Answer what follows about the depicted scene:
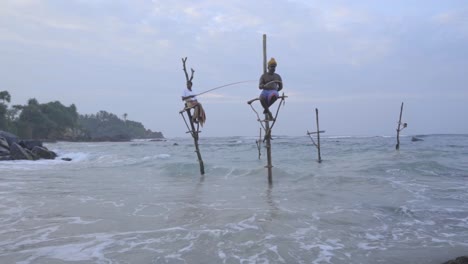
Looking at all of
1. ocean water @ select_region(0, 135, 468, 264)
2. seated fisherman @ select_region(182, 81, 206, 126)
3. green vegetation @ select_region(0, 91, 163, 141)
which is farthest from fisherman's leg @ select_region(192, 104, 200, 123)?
green vegetation @ select_region(0, 91, 163, 141)

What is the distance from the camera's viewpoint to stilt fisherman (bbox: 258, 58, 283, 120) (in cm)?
923

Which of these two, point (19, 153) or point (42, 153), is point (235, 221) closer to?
point (19, 153)

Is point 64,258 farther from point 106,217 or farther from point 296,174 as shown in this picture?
point 296,174

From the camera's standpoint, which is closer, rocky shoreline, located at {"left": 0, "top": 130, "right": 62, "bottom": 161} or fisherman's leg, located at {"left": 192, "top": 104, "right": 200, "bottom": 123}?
fisherman's leg, located at {"left": 192, "top": 104, "right": 200, "bottom": 123}

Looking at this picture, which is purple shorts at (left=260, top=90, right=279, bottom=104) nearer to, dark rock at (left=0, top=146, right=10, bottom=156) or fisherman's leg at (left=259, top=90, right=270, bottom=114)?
fisherman's leg at (left=259, top=90, right=270, bottom=114)

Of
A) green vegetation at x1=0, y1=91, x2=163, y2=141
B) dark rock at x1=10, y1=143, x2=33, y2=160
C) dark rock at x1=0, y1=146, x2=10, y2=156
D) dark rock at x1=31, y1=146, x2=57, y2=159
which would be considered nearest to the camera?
dark rock at x1=10, y1=143, x2=33, y2=160

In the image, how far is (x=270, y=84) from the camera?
9242 mm

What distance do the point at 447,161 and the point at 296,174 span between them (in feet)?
25.3

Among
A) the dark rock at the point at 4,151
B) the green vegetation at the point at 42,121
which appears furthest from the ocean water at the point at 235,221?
the green vegetation at the point at 42,121

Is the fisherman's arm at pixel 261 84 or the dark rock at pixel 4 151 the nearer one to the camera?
the fisherman's arm at pixel 261 84

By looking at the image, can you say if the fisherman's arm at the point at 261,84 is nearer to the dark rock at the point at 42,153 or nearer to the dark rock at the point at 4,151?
the dark rock at the point at 4,151

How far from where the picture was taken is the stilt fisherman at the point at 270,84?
364 inches

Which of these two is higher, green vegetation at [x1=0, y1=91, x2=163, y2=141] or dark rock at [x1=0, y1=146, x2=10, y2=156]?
green vegetation at [x1=0, y1=91, x2=163, y2=141]

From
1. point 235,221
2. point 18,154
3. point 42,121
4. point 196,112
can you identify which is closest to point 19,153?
point 18,154
